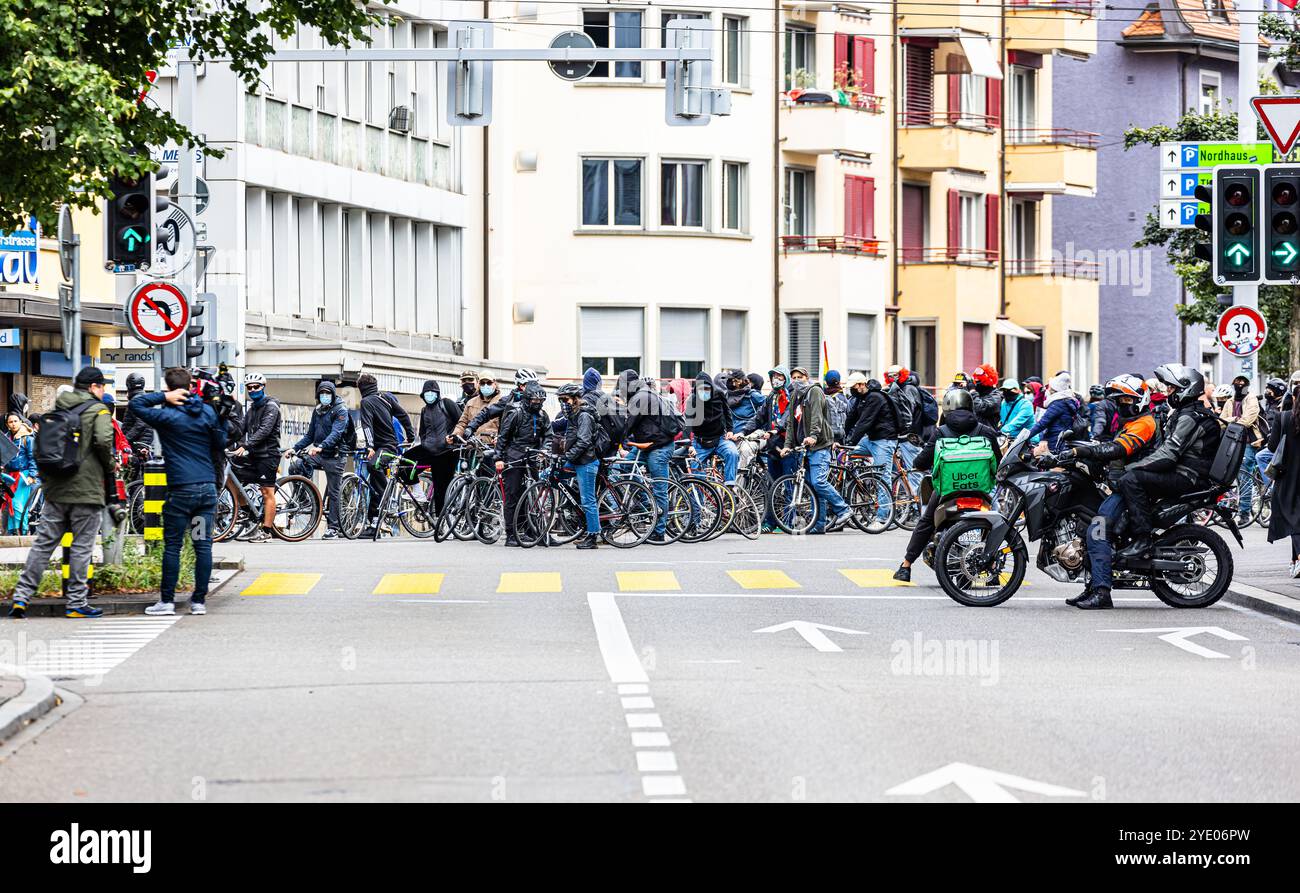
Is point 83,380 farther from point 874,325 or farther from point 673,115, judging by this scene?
point 874,325

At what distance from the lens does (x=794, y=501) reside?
2909 centimetres

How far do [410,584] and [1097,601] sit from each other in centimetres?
604

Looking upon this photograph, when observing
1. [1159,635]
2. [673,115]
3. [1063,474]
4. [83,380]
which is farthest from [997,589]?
[673,115]

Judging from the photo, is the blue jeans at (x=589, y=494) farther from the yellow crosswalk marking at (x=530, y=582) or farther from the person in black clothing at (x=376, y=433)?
the person in black clothing at (x=376, y=433)

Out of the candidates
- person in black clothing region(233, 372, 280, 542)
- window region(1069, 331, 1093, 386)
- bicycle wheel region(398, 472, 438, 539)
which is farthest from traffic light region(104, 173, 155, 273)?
window region(1069, 331, 1093, 386)

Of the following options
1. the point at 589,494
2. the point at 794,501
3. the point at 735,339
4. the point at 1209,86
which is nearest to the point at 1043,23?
the point at 1209,86

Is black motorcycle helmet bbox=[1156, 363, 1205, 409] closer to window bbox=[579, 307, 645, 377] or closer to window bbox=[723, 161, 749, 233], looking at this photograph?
window bbox=[579, 307, 645, 377]

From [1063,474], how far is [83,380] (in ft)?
24.9

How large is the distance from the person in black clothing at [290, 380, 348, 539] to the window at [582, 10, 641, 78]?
22.6 meters

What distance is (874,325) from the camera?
2157 inches

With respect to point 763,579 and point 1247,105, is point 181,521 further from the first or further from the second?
point 1247,105

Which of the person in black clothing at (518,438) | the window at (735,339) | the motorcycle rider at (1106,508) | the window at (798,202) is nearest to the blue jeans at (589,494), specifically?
the person in black clothing at (518,438)

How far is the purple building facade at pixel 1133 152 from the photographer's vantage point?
6378 centimetres

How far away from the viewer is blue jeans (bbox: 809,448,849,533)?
2866 cm
